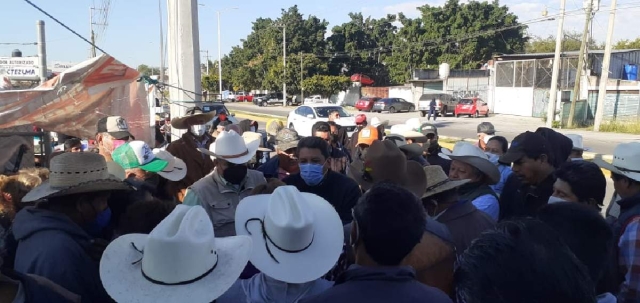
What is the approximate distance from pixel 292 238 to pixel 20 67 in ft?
55.3

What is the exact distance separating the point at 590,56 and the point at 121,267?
3977cm

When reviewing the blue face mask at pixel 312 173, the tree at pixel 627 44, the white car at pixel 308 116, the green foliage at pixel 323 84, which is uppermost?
the tree at pixel 627 44

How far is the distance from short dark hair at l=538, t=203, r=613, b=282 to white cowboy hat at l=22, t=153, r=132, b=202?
7.13 ft

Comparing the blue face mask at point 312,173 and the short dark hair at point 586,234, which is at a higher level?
the short dark hair at point 586,234

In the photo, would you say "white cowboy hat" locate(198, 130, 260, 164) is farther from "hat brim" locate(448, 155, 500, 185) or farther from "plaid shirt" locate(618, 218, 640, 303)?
"plaid shirt" locate(618, 218, 640, 303)

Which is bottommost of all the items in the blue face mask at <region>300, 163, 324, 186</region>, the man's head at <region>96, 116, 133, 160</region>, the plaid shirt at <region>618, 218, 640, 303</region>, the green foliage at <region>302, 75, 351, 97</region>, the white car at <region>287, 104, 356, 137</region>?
the white car at <region>287, 104, 356, 137</region>

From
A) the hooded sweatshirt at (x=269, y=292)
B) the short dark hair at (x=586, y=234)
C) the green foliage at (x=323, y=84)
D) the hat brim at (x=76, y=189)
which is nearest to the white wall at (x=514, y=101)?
the green foliage at (x=323, y=84)

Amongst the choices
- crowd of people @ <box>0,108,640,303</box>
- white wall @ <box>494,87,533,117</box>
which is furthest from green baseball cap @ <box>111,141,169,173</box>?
white wall @ <box>494,87,533,117</box>

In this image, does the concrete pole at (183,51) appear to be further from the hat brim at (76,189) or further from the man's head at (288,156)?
the hat brim at (76,189)

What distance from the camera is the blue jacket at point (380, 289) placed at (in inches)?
66.4

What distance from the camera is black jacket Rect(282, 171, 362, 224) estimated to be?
4094mm

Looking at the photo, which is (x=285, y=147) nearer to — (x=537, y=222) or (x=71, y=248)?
(x=71, y=248)

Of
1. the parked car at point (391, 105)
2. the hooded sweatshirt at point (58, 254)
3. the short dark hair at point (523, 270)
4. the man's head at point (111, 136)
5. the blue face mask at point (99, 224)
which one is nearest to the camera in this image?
the short dark hair at point (523, 270)

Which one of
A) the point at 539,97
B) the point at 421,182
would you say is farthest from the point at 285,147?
the point at 539,97
